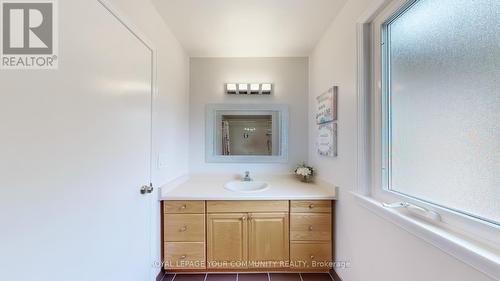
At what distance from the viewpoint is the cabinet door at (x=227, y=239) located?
192cm

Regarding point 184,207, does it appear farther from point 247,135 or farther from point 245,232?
point 247,135

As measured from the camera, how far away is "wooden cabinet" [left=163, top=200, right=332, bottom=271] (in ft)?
6.29

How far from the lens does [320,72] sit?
2.25 m

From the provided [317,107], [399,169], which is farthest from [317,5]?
[399,169]

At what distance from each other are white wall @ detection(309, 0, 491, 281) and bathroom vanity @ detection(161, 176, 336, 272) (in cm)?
19

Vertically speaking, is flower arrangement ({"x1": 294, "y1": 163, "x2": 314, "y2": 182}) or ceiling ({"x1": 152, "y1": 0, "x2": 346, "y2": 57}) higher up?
ceiling ({"x1": 152, "y1": 0, "x2": 346, "y2": 57})

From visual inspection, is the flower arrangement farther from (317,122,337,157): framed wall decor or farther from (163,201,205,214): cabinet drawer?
(163,201,205,214): cabinet drawer

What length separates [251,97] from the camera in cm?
264

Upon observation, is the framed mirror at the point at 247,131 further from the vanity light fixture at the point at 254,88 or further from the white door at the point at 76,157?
the white door at the point at 76,157

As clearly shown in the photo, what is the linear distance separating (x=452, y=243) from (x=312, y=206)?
1.18 metres

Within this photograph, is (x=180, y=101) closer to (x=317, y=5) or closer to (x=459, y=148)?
(x=317, y=5)

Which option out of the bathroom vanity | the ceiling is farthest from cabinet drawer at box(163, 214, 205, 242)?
the ceiling

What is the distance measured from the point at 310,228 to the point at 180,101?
6.14 feet

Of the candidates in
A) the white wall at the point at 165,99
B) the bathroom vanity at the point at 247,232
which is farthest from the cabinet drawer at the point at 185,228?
the white wall at the point at 165,99
